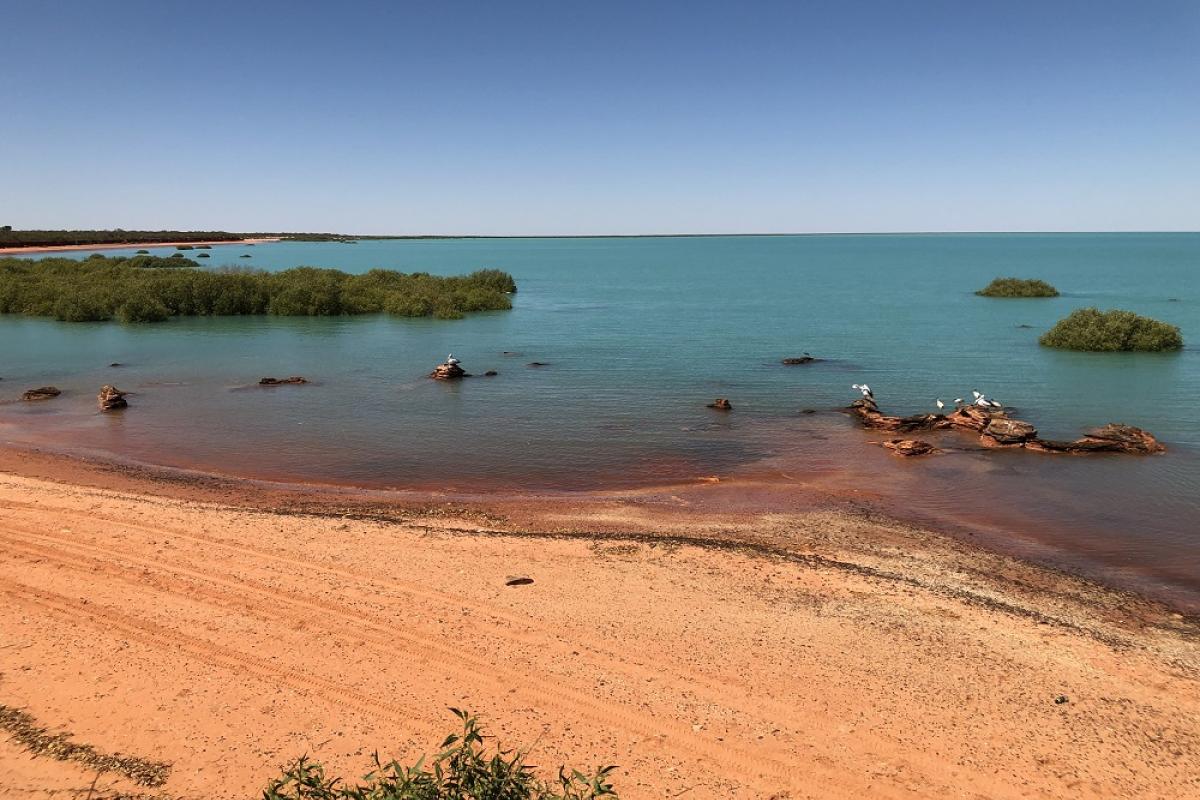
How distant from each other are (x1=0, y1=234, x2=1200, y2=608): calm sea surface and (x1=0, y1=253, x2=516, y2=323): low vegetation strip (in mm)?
2255

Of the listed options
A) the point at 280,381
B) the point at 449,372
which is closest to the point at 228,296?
the point at 280,381

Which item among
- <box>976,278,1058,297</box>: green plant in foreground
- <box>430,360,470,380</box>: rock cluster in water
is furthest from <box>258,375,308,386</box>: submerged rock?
<box>976,278,1058,297</box>: green plant in foreground

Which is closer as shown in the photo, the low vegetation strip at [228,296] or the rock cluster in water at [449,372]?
the rock cluster in water at [449,372]

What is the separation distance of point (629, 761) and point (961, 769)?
3.70 metres

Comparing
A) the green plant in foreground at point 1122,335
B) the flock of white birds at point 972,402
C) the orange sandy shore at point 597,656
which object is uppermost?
the green plant in foreground at point 1122,335

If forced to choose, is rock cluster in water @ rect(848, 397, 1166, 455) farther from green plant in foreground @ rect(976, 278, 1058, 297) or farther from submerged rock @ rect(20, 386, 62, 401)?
green plant in foreground @ rect(976, 278, 1058, 297)

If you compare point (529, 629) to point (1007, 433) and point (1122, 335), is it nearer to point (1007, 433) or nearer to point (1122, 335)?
point (1007, 433)

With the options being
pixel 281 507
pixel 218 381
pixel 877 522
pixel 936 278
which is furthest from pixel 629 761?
pixel 936 278

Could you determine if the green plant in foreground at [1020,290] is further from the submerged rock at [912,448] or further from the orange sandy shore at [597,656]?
the orange sandy shore at [597,656]

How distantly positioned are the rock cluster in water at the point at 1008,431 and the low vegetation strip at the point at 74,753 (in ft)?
67.2

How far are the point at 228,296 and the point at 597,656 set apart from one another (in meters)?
58.5

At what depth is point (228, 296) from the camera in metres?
59.3

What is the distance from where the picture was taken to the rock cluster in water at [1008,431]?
2241 centimetres

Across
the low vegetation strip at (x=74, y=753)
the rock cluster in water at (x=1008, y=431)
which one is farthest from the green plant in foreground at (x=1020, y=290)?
the low vegetation strip at (x=74, y=753)
